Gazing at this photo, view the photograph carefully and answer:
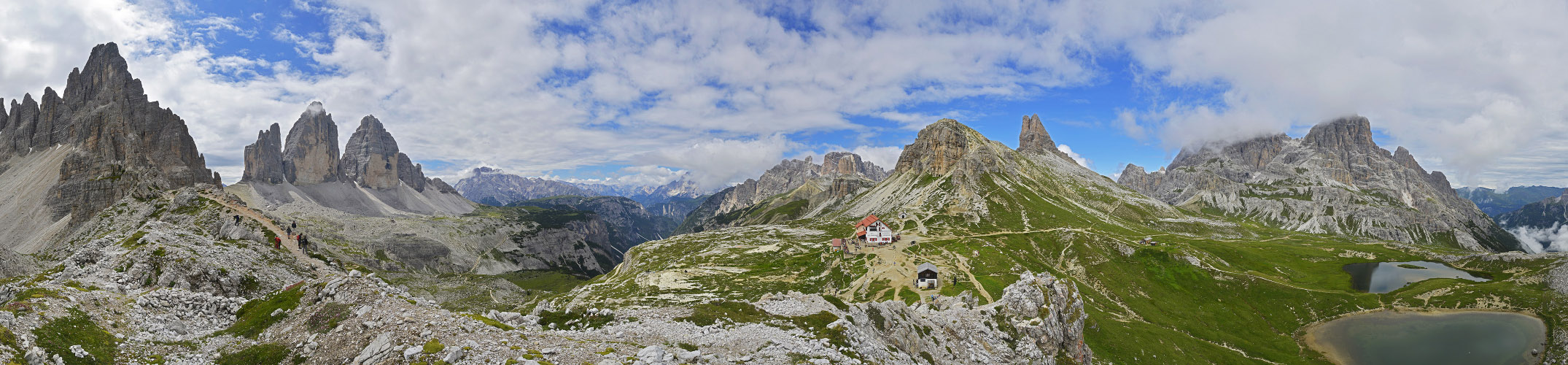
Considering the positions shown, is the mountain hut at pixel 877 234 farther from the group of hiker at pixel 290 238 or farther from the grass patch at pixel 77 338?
the grass patch at pixel 77 338

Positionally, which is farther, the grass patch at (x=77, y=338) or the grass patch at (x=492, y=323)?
the grass patch at (x=492, y=323)

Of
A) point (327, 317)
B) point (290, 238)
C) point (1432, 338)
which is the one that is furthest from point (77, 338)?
point (1432, 338)

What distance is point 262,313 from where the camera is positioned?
28.3 meters

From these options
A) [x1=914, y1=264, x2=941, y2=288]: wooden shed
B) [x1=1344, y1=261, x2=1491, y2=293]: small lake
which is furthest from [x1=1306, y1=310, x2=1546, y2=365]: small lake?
[x1=914, y1=264, x2=941, y2=288]: wooden shed

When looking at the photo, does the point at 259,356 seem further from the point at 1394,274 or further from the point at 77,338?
the point at 1394,274

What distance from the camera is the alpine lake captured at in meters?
81.8

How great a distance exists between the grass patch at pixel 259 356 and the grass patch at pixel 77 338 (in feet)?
10.8

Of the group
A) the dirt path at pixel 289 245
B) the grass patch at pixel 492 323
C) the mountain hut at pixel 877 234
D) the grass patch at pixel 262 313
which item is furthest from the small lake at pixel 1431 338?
the dirt path at pixel 289 245

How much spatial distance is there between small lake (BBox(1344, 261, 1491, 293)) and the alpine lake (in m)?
21.3

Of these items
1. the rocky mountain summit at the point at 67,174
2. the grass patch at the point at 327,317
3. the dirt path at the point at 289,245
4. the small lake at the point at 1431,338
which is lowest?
the small lake at the point at 1431,338

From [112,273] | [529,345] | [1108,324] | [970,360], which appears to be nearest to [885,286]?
[1108,324]

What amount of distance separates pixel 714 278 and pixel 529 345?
280 feet

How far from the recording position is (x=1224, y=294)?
364 feet

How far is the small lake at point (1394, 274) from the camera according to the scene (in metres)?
117
